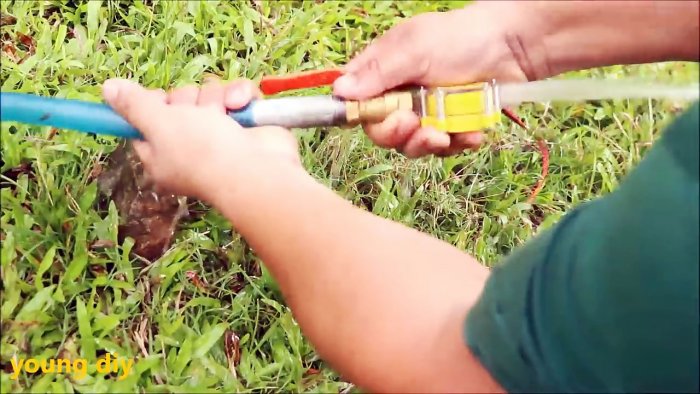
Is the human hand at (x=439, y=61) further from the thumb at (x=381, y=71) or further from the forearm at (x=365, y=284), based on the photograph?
the forearm at (x=365, y=284)

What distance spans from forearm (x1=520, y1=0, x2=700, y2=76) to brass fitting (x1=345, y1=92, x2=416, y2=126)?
292mm

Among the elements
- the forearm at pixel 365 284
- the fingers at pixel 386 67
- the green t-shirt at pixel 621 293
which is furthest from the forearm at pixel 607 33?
the green t-shirt at pixel 621 293

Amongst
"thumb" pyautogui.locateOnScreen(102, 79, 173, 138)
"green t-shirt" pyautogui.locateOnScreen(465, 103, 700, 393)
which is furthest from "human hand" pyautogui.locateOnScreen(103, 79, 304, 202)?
"green t-shirt" pyautogui.locateOnScreen(465, 103, 700, 393)

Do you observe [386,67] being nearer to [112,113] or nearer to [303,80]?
[303,80]

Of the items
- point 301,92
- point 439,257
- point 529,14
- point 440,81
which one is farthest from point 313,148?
point 439,257

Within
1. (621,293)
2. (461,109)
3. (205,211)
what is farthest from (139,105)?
(621,293)

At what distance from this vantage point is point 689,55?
1365 millimetres

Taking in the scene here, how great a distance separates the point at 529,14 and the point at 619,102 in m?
0.75

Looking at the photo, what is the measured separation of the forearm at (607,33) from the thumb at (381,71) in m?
0.23

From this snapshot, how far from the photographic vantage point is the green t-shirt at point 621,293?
2.53 ft

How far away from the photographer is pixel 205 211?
5.19ft

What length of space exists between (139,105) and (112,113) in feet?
0.16

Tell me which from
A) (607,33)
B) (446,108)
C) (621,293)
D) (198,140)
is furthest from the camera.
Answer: (607,33)

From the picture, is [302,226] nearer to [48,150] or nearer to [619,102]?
[48,150]
